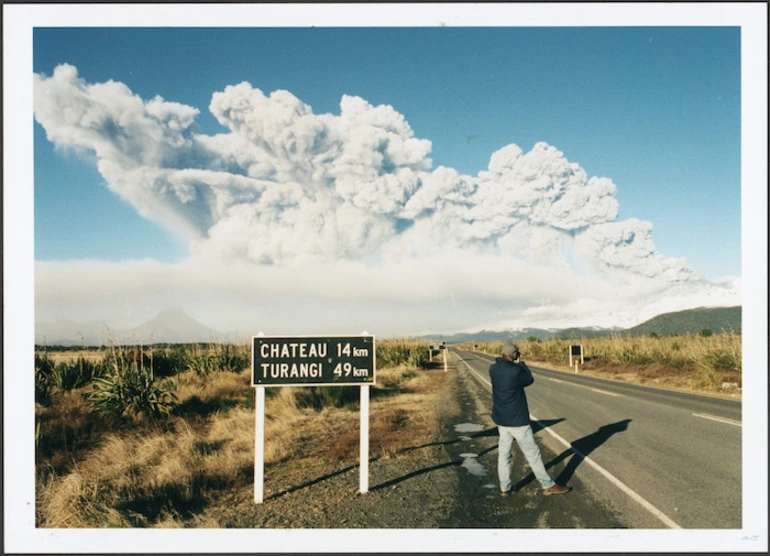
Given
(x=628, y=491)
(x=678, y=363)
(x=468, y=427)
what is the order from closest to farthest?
1. (x=628, y=491)
2. (x=468, y=427)
3. (x=678, y=363)

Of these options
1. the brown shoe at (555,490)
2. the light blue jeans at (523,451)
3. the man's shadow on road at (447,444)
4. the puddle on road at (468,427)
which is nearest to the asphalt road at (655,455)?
the man's shadow on road at (447,444)

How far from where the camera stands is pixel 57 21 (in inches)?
267

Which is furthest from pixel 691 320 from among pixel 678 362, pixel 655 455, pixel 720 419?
pixel 655 455

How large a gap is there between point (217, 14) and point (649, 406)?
1367 centimetres

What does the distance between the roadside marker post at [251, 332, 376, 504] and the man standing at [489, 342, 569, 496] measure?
1622 mm

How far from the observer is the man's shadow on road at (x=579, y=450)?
6.96 meters

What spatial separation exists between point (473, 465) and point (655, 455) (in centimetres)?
286

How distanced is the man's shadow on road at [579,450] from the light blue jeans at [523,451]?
1.31ft

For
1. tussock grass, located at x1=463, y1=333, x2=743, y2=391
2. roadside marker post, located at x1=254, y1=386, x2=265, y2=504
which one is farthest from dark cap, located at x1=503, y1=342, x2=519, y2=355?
tussock grass, located at x1=463, y1=333, x2=743, y2=391

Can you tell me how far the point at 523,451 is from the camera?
634 centimetres

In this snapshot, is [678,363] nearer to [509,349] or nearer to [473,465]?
[473,465]

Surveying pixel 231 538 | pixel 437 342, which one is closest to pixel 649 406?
pixel 231 538

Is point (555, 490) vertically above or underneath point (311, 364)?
underneath

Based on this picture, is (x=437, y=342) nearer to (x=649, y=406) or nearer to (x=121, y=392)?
(x=649, y=406)
